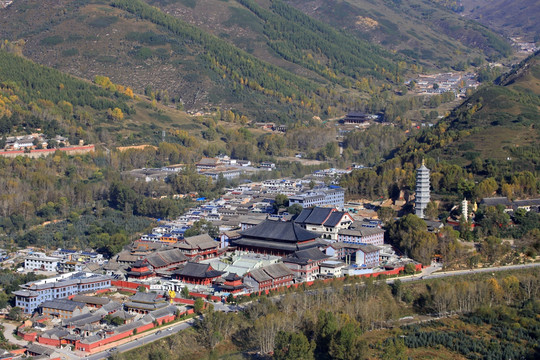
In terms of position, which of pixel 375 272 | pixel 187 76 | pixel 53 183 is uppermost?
pixel 187 76

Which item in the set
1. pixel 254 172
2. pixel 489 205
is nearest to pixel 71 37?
pixel 254 172

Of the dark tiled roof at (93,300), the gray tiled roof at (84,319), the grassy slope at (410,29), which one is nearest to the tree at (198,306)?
the gray tiled roof at (84,319)

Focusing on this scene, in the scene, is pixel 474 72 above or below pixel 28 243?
above

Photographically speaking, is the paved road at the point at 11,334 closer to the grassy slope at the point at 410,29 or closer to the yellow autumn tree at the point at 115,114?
the yellow autumn tree at the point at 115,114

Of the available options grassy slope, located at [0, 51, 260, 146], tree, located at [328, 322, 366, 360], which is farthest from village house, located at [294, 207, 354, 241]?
grassy slope, located at [0, 51, 260, 146]

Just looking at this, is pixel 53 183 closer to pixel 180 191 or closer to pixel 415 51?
pixel 180 191

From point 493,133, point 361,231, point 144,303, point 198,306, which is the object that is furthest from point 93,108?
point 198,306

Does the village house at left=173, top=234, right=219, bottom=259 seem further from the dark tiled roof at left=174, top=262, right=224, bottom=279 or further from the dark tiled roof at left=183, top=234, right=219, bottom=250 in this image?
the dark tiled roof at left=174, top=262, right=224, bottom=279
